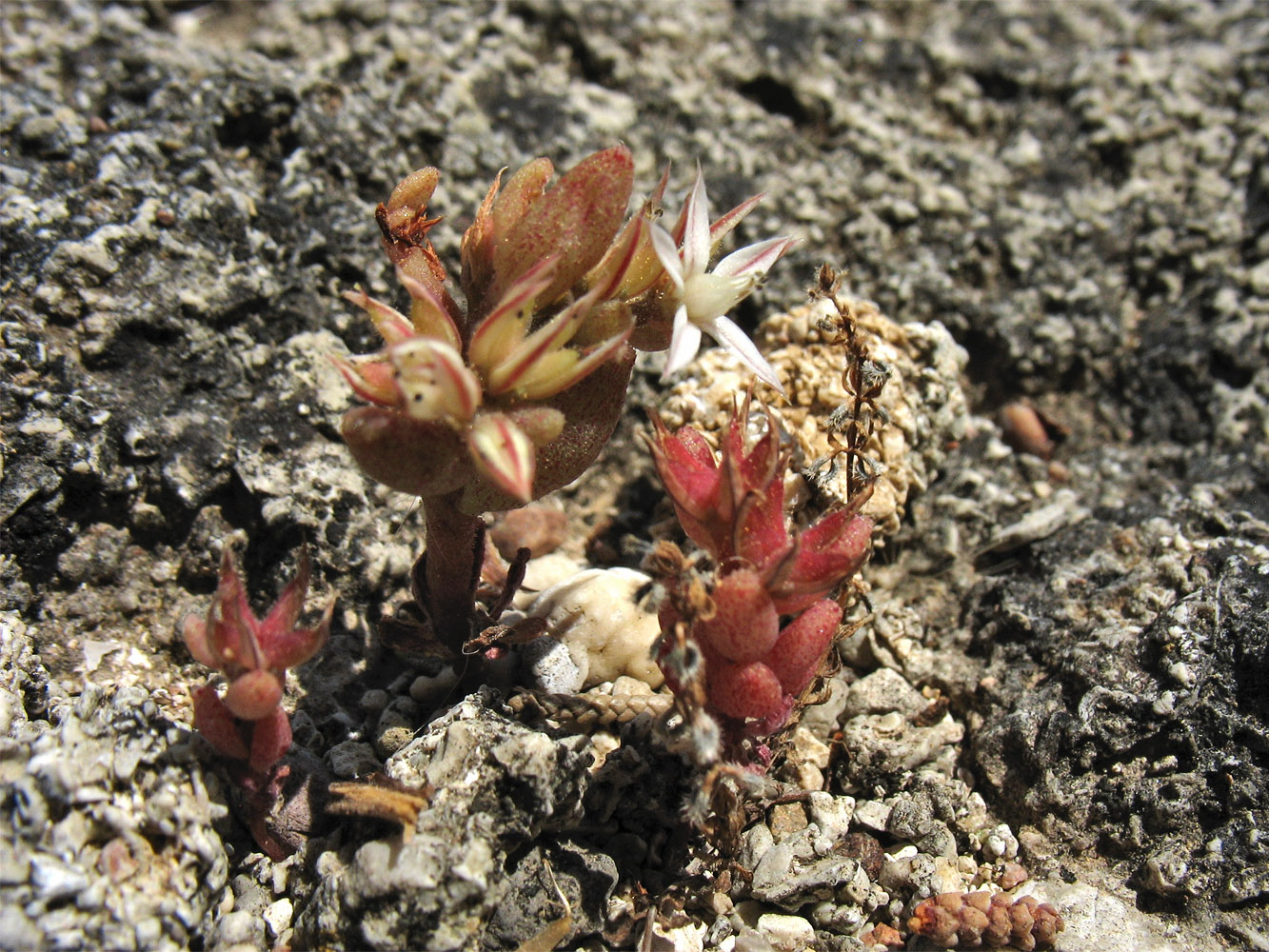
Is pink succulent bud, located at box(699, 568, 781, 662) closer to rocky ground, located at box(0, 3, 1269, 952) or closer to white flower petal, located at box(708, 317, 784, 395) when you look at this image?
rocky ground, located at box(0, 3, 1269, 952)

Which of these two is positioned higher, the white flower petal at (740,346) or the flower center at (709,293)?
the flower center at (709,293)

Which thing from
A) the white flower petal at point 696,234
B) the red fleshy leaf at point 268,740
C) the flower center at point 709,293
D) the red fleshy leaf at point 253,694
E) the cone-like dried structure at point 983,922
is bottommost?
the cone-like dried structure at point 983,922

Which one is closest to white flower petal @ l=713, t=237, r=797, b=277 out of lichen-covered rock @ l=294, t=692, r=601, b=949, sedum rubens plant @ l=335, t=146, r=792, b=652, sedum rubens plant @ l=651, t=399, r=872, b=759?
sedum rubens plant @ l=335, t=146, r=792, b=652

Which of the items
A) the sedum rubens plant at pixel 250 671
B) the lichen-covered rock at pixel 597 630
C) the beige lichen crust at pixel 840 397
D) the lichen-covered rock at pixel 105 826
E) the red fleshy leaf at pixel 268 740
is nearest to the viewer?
the lichen-covered rock at pixel 105 826

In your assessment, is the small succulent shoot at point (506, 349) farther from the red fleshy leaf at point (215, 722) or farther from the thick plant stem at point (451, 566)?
the red fleshy leaf at point (215, 722)

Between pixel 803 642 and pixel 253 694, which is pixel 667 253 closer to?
pixel 803 642

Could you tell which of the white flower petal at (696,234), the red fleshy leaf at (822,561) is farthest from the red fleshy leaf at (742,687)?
the white flower petal at (696,234)
